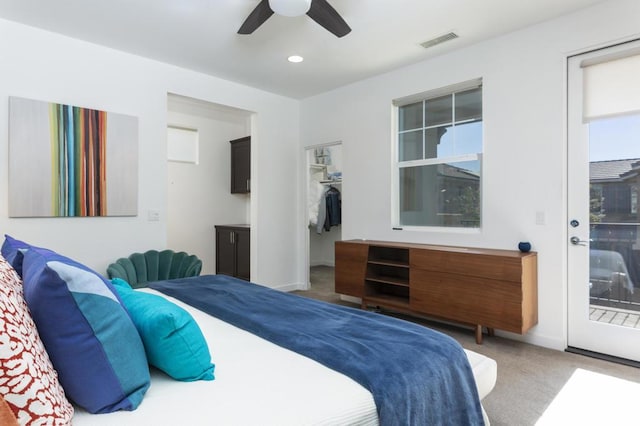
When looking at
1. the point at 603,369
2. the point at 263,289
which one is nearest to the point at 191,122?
the point at 263,289

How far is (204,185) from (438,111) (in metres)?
3.67

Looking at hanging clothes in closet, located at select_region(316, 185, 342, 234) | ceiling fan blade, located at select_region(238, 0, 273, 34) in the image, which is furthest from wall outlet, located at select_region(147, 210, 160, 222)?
hanging clothes in closet, located at select_region(316, 185, 342, 234)

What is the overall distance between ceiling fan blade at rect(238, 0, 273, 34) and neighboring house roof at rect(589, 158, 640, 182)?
2.74 metres

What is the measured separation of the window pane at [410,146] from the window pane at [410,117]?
0.26 feet

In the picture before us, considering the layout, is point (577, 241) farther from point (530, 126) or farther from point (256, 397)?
point (256, 397)

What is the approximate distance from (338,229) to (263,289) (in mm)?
4662

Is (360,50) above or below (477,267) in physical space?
above

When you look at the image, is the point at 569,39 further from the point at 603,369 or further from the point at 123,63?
the point at 123,63

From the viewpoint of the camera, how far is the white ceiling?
272 cm

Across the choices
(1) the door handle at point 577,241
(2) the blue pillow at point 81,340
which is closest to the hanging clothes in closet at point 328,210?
(1) the door handle at point 577,241

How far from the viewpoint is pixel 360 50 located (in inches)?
138

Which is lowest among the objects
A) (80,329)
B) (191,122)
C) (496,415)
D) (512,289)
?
(496,415)

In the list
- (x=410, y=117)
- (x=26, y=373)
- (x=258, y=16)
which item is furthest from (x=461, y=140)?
(x=26, y=373)

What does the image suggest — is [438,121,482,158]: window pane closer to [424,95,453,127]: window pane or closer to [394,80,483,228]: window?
[394,80,483,228]: window
